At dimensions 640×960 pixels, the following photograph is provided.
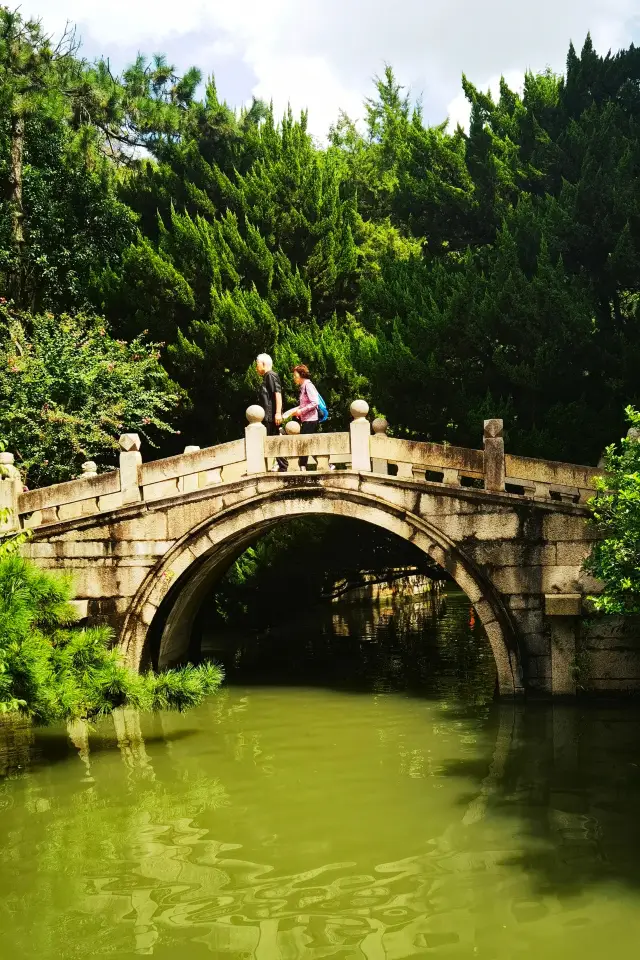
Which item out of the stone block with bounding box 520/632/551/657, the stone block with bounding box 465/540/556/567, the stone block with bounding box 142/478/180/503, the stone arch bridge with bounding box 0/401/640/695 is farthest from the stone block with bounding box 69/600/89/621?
the stone block with bounding box 520/632/551/657

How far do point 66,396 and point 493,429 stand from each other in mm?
6348

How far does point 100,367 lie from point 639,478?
27.8 feet

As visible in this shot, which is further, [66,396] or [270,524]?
[66,396]

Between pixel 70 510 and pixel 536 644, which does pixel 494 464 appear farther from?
pixel 70 510

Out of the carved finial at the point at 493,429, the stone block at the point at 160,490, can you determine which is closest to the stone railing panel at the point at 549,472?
the carved finial at the point at 493,429

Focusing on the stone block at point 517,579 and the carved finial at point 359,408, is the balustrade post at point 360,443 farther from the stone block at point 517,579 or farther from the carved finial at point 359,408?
the stone block at point 517,579

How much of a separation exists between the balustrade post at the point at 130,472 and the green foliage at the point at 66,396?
2134 mm

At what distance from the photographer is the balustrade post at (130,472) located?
37.4 feet

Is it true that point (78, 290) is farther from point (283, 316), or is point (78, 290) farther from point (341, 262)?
point (341, 262)

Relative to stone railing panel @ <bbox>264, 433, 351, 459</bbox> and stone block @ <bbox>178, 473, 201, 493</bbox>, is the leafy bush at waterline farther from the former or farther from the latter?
stone railing panel @ <bbox>264, 433, 351, 459</bbox>

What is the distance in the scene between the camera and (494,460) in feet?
35.5

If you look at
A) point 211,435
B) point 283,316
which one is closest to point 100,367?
point 211,435

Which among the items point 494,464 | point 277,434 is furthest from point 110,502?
point 494,464

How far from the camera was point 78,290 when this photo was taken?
1720 centimetres
